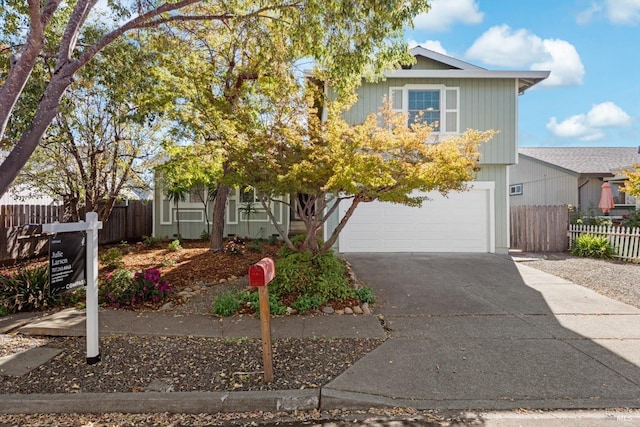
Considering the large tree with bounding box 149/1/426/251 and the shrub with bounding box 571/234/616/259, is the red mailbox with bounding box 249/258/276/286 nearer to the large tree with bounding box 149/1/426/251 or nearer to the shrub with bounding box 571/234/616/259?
the large tree with bounding box 149/1/426/251

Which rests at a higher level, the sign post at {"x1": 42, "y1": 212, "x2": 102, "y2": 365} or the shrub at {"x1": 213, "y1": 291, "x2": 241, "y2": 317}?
→ the sign post at {"x1": 42, "y1": 212, "x2": 102, "y2": 365}

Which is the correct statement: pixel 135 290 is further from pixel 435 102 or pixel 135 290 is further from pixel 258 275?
pixel 435 102

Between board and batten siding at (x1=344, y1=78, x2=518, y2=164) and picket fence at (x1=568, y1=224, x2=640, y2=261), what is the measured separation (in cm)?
346

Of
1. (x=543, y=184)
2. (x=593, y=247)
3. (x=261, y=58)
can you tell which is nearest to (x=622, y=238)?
(x=593, y=247)

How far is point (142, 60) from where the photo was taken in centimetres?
711

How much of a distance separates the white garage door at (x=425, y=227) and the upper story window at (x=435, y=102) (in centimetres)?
201

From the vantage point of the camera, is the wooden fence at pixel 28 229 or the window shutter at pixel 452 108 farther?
the window shutter at pixel 452 108

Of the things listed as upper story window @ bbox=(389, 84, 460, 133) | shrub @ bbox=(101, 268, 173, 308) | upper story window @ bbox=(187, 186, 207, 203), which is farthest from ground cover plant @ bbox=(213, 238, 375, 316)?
upper story window @ bbox=(187, 186, 207, 203)

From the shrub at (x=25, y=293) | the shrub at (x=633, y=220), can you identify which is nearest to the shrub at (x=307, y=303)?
the shrub at (x=25, y=293)

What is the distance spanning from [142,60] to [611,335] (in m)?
8.65

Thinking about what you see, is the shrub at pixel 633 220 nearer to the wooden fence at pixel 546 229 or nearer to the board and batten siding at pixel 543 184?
the wooden fence at pixel 546 229

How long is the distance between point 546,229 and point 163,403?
12.9 m

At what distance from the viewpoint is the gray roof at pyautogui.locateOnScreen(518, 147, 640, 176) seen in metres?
17.3

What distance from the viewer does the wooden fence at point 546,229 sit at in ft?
41.3
